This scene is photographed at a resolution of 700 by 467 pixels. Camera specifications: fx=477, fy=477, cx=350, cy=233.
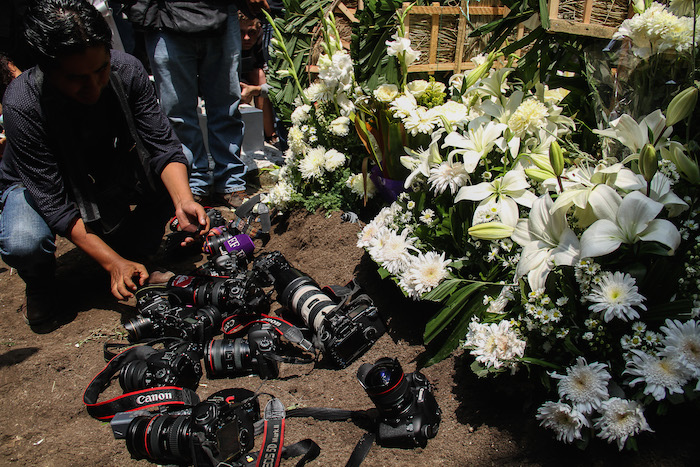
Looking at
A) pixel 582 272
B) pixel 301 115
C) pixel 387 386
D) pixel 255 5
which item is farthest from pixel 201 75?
pixel 582 272

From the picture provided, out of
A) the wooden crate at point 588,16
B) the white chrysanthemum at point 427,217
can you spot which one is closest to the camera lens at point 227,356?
the white chrysanthemum at point 427,217

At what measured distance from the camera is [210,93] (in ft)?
12.5

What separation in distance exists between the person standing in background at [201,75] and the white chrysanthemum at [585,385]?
9.11ft

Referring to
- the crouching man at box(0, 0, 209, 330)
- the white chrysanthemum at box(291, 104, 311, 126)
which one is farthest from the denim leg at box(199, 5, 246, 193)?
the crouching man at box(0, 0, 209, 330)

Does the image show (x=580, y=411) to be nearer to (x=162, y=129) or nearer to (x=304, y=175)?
(x=304, y=175)

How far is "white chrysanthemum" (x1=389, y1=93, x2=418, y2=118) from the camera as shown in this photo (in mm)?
2230

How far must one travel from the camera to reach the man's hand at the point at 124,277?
2193 mm

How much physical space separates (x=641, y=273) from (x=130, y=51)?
4.96 m

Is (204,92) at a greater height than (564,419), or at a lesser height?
greater

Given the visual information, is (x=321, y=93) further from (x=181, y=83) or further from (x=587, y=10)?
(x=587, y=10)

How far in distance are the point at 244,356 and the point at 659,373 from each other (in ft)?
4.99

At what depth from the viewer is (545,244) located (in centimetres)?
141

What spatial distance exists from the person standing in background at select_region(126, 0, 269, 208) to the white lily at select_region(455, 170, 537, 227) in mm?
2331

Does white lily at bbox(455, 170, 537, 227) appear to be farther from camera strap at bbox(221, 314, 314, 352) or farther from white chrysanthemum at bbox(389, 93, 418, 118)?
camera strap at bbox(221, 314, 314, 352)
